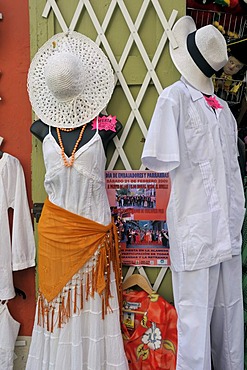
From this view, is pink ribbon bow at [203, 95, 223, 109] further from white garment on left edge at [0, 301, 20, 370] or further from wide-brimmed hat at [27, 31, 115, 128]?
white garment on left edge at [0, 301, 20, 370]

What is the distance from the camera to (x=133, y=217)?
163 centimetres

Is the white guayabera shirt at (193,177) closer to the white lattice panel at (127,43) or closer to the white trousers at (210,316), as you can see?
the white trousers at (210,316)

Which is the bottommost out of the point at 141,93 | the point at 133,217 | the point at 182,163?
the point at 133,217

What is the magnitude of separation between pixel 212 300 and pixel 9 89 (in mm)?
1291

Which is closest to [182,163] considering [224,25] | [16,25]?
[224,25]

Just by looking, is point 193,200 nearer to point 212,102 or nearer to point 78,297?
point 212,102

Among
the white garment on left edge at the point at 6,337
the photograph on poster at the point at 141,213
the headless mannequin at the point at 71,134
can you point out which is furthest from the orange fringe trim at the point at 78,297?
the headless mannequin at the point at 71,134

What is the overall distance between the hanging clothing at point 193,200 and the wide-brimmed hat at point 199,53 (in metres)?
0.06

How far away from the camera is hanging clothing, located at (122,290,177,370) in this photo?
61.0 inches

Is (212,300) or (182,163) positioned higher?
(182,163)

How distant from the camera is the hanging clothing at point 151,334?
5.08ft

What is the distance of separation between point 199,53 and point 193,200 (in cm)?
55

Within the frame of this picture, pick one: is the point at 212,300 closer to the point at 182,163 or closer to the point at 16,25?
the point at 182,163

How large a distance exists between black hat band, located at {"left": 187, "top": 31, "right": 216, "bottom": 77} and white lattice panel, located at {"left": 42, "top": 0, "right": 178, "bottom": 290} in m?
0.17
